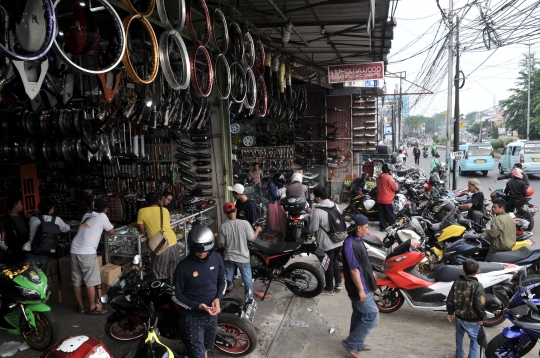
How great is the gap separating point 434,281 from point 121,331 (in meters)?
3.91

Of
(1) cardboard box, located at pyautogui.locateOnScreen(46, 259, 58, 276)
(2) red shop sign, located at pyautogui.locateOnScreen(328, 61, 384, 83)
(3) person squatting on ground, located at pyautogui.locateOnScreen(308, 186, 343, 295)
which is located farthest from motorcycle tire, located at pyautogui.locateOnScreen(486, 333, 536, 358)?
(2) red shop sign, located at pyautogui.locateOnScreen(328, 61, 384, 83)

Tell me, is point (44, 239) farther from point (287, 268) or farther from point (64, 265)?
point (287, 268)

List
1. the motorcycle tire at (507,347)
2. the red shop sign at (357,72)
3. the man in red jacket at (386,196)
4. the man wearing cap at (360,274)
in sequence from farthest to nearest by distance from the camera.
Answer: the red shop sign at (357,72)
the man in red jacket at (386,196)
the man wearing cap at (360,274)
the motorcycle tire at (507,347)

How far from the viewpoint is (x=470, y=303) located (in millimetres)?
3902

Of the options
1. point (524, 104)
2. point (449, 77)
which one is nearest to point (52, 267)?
Result: point (449, 77)

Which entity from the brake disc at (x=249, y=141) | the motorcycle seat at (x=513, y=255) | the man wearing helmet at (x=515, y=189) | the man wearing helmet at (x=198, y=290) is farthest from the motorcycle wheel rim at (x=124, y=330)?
the brake disc at (x=249, y=141)

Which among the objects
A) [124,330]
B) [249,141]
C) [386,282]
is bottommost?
[124,330]

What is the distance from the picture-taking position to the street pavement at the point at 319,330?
14.7 feet

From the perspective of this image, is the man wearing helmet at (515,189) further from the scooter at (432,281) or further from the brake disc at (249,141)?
the brake disc at (249,141)

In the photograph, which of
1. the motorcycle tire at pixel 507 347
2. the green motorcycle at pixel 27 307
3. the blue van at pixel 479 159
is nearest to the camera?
the motorcycle tire at pixel 507 347

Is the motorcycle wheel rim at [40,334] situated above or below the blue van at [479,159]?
below

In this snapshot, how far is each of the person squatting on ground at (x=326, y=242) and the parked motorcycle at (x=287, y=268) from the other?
0.14 m

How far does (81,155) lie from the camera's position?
22.0 ft

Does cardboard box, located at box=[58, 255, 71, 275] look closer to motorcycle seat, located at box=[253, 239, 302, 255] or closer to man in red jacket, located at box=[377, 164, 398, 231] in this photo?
motorcycle seat, located at box=[253, 239, 302, 255]
